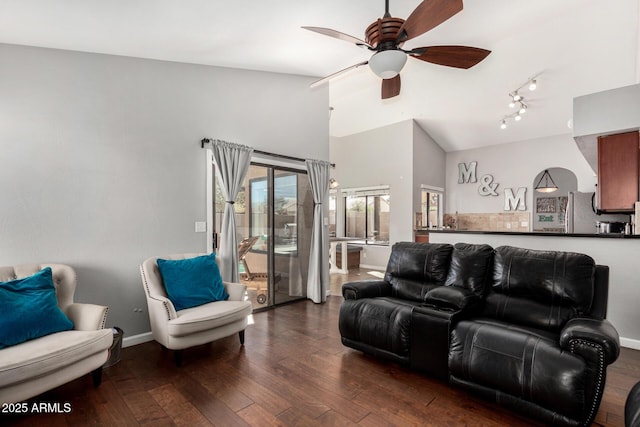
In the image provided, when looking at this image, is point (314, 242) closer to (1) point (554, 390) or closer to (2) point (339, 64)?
(2) point (339, 64)

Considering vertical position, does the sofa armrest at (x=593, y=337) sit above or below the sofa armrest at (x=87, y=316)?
above

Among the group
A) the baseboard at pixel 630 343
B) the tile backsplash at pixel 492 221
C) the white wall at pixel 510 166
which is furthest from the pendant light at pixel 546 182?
the baseboard at pixel 630 343

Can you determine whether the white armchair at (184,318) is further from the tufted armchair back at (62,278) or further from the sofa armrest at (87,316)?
the tufted armchair back at (62,278)

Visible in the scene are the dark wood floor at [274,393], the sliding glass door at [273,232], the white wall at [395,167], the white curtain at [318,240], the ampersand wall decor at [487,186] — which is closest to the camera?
the dark wood floor at [274,393]

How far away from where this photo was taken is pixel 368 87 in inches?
245

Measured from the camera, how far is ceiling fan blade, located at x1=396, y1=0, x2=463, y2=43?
206cm

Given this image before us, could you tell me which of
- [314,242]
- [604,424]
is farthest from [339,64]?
[604,424]

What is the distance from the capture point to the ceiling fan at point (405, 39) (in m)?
2.14

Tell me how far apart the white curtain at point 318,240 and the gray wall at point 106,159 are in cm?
139

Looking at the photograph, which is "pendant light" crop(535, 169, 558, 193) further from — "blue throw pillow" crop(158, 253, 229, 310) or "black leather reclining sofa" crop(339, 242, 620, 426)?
"blue throw pillow" crop(158, 253, 229, 310)

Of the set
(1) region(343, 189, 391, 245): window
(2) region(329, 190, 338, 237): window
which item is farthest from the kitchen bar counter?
(2) region(329, 190, 338, 237): window

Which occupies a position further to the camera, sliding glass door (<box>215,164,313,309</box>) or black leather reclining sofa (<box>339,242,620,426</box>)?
sliding glass door (<box>215,164,313,309</box>)

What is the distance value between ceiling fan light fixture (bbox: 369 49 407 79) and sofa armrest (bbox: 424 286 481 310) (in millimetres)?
1855

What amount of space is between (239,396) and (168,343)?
864mm
